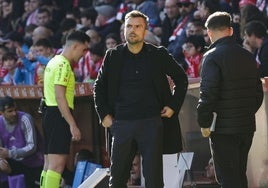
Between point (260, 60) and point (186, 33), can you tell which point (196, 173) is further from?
point (186, 33)

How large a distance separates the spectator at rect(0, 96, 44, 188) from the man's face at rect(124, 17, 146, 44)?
3957 mm

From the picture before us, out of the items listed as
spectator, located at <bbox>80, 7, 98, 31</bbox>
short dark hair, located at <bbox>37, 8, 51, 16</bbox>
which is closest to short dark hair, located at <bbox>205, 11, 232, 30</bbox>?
spectator, located at <bbox>80, 7, 98, 31</bbox>

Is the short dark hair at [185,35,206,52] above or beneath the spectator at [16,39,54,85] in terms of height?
above

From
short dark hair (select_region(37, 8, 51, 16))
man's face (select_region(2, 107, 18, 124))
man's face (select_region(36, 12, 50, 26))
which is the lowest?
man's face (select_region(2, 107, 18, 124))

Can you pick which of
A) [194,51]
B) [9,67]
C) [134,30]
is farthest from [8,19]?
[134,30]

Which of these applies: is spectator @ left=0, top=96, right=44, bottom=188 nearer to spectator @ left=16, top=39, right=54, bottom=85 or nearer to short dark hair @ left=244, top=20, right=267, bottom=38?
spectator @ left=16, top=39, right=54, bottom=85

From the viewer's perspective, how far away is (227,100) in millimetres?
9156

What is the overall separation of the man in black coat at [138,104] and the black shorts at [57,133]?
166 cm

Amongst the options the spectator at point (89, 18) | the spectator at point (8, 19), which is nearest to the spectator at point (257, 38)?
the spectator at point (89, 18)

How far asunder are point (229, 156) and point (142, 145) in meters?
0.88

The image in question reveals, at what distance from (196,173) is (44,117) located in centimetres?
191

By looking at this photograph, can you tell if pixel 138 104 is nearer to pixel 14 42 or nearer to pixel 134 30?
pixel 134 30

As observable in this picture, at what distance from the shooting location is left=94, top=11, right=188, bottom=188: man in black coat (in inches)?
371

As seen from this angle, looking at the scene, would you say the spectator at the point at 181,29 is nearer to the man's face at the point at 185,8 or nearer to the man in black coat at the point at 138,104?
the man's face at the point at 185,8
